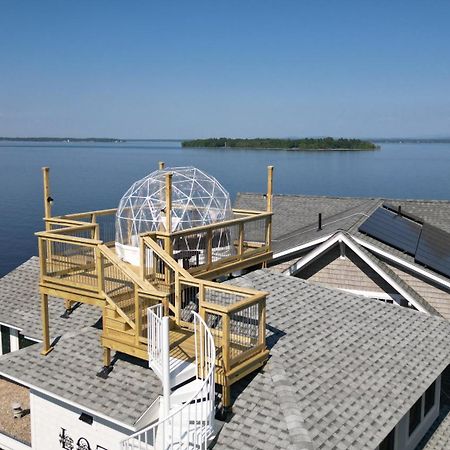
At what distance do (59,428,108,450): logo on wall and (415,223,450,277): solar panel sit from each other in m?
10.2

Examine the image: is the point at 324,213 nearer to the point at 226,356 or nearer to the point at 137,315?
the point at 137,315

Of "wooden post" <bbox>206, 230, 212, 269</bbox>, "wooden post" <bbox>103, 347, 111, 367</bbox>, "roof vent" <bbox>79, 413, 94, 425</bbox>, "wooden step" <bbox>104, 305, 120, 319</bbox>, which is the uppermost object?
"wooden post" <bbox>206, 230, 212, 269</bbox>

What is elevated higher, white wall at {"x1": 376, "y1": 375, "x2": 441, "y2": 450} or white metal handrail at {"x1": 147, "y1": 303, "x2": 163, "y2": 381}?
white metal handrail at {"x1": 147, "y1": 303, "x2": 163, "y2": 381}

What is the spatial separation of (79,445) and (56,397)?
114 centimetres

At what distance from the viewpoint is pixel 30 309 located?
1645 cm

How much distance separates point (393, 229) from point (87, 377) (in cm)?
1174

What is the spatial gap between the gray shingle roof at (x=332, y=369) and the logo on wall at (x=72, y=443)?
316 cm

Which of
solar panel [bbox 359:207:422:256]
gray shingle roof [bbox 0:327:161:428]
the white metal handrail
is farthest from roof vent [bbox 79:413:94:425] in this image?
solar panel [bbox 359:207:422:256]

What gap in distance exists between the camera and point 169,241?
1162 centimetres

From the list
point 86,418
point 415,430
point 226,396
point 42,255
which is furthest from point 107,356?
point 415,430

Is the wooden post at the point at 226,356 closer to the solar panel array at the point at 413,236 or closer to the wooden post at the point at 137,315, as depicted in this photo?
the wooden post at the point at 137,315

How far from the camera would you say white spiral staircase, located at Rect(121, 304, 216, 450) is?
848 cm

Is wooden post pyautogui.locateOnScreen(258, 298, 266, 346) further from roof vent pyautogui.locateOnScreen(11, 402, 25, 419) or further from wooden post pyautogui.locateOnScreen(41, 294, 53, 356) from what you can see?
roof vent pyautogui.locateOnScreen(11, 402, 25, 419)

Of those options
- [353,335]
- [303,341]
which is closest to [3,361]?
[303,341]
